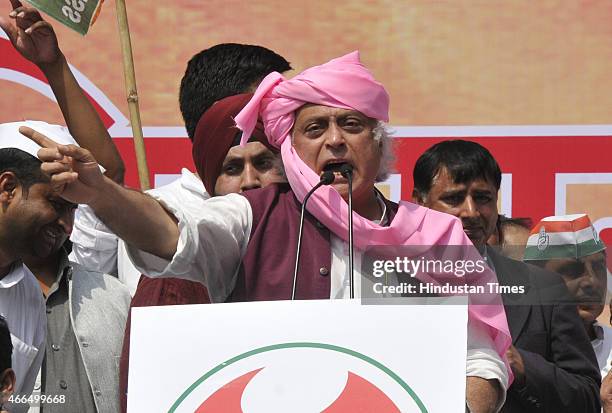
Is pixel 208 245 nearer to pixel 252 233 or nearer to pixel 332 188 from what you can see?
pixel 252 233

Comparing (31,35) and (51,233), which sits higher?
(31,35)

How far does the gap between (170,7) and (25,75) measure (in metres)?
0.63

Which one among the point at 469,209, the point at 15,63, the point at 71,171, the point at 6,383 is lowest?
the point at 6,383

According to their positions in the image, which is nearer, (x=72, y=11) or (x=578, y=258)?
(x=578, y=258)

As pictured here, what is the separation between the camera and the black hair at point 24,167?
3.78 meters

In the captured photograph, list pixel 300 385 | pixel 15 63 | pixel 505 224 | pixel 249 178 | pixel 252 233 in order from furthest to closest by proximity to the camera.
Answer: pixel 15 63
pixel 505 224
pixel 249 178
pixel 252 233
pixel 300 385

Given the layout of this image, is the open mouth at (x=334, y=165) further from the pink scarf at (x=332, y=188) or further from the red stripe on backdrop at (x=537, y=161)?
the red stripe on backdrop at (x=537, y=161)

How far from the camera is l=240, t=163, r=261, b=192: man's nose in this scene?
3.88 meters

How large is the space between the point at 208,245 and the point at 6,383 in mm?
747

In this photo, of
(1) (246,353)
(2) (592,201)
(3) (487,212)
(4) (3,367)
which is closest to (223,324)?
(1) (246,353)

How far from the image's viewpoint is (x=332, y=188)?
10.1ft

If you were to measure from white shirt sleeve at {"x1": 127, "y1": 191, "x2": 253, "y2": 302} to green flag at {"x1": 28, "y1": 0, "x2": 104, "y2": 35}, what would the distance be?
1.20 m

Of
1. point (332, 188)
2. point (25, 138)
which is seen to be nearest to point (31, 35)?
point (25, 138)

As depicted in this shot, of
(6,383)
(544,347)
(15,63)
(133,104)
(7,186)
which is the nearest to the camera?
(6,383)
